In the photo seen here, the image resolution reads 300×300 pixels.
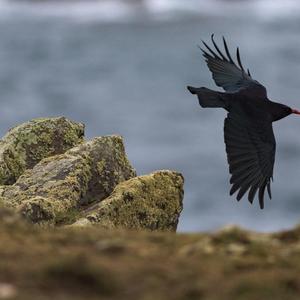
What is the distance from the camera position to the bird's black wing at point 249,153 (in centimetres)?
1462

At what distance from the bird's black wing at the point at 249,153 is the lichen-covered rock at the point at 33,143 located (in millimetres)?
2203

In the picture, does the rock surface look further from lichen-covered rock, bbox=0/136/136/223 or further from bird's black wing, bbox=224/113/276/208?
bird's black wing, bbox=224/113/276/208

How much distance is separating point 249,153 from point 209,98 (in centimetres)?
90

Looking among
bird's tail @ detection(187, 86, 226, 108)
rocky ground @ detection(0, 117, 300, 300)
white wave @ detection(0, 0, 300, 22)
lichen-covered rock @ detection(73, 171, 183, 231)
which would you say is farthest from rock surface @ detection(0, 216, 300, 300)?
white wave @ detection(0, 0, 300, 22)

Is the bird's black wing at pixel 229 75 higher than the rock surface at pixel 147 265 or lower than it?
higher

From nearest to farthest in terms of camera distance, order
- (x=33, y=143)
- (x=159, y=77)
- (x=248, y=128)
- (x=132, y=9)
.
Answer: (x=33, y=143) < (x=248, y=128) < (x=159, y=77) < (x=132, y=9)

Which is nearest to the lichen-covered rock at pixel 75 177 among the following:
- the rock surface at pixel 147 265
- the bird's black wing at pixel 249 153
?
the bird's black wing at pixel 249 153

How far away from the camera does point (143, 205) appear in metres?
12.1

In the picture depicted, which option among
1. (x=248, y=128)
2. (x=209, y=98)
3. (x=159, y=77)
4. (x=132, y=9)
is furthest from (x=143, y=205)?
(x=132, y=9)

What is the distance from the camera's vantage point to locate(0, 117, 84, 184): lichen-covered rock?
43.0 feet

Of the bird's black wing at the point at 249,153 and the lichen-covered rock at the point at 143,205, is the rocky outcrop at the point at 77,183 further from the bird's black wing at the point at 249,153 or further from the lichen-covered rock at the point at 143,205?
the bird's black wing at the point at 249,153

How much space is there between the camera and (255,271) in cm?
698

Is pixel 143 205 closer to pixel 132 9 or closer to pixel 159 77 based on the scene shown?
pixel 159 77

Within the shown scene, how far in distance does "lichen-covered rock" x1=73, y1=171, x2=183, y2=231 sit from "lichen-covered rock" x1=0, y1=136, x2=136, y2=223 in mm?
368
